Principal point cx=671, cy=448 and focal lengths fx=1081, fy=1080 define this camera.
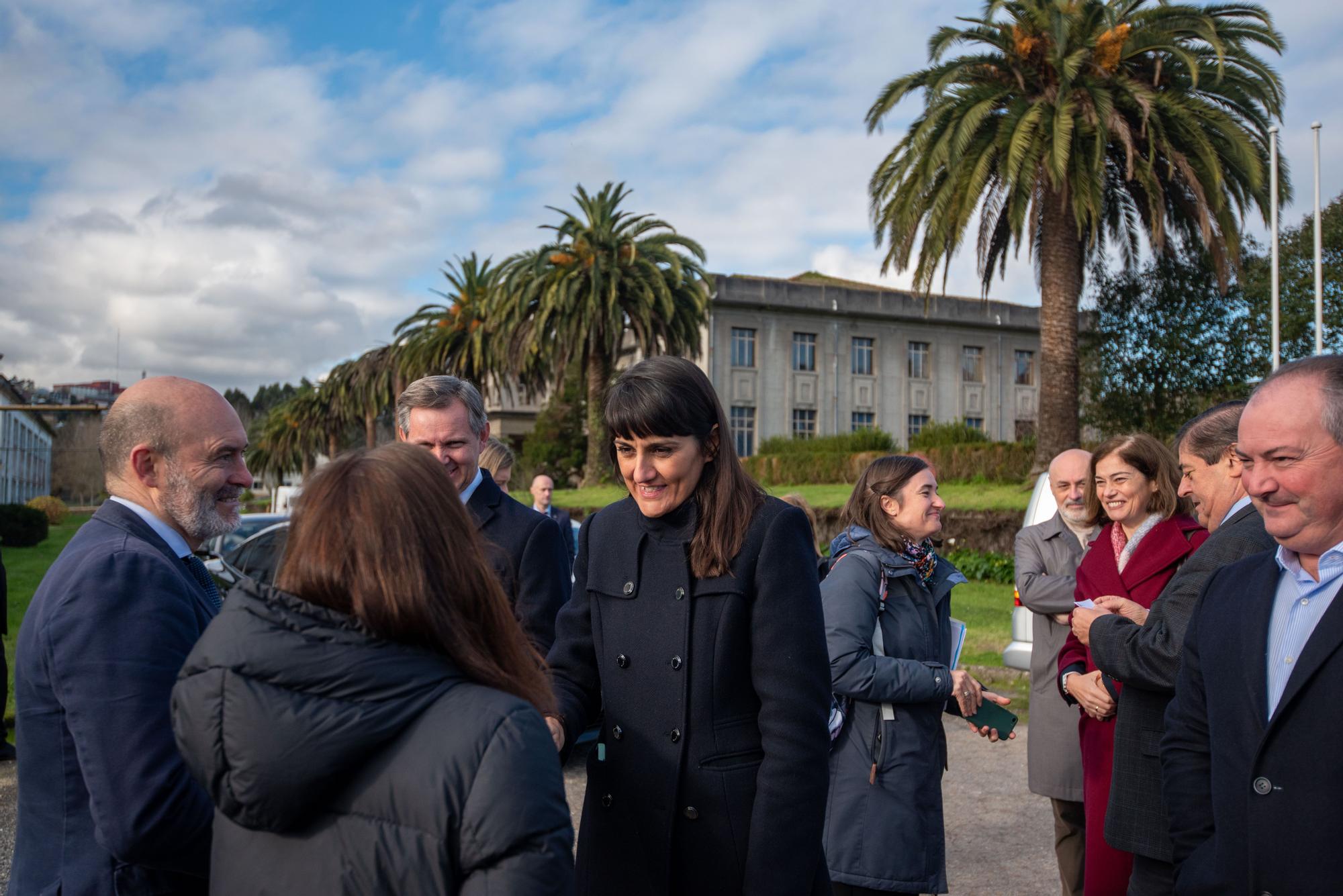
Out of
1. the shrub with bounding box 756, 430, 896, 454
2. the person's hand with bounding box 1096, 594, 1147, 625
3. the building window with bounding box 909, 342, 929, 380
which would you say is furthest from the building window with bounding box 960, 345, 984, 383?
the person's hand with bounding box 1096, 594, 1147, 625

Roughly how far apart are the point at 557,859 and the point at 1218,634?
5.64ft

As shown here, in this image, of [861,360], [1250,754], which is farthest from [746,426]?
[1250,754]

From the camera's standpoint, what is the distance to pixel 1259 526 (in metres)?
3.07

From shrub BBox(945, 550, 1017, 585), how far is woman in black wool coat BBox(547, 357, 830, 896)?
59.0 ft

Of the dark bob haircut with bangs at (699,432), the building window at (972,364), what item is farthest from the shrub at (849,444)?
the dark bob haircut with bangs at (699,432)

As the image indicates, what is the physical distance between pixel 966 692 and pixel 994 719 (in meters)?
0.26

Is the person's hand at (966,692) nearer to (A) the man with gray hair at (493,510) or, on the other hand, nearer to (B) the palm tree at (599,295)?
(A) the man with gray hair at (493,510)

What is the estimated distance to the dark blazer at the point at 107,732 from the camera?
2.07 meters

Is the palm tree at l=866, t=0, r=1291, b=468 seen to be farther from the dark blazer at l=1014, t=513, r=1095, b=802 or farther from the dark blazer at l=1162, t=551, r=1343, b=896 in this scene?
the dark blazer at l=1162, t=551, r=1343, b=896

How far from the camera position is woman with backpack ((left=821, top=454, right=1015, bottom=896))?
349cm

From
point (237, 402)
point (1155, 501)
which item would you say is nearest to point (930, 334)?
point (1155, 501)

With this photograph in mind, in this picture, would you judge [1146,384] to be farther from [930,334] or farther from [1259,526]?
[1259,526]

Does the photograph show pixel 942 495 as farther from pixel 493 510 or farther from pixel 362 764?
pixel 362 764

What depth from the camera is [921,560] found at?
3807mm
